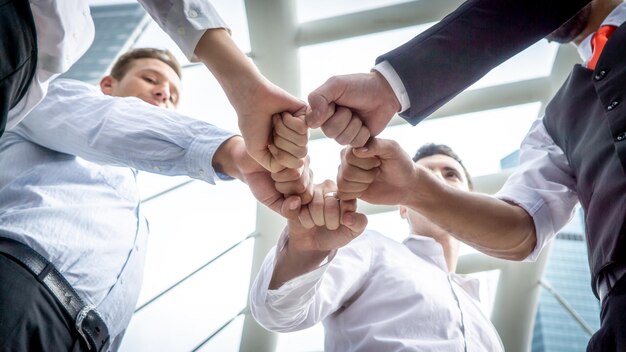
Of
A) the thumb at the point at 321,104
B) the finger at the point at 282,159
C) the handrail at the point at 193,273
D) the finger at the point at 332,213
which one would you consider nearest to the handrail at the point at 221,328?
the handrail at the point at 193,273

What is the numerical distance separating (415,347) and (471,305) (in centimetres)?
84

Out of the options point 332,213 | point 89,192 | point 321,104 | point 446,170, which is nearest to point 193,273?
point 446,170

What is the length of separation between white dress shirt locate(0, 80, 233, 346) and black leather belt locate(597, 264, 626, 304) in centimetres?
172

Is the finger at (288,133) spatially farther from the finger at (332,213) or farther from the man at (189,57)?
the finger at (332,213)

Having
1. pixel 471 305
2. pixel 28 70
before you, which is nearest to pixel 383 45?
pixel 471 305

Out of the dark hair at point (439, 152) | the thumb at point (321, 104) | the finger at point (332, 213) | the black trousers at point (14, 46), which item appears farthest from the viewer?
the dark hair at point (439, 152)

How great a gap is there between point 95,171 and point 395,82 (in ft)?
5.25

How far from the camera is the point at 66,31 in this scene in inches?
69.2

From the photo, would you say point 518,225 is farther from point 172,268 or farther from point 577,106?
point 172,268

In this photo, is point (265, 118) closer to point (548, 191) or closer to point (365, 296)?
point (365, 296)

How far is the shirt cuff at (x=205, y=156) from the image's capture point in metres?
2.51

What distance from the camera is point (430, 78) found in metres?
2.08

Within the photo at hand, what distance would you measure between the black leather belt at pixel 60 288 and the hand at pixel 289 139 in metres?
1.00

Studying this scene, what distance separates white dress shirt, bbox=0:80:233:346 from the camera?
229 centimetres
